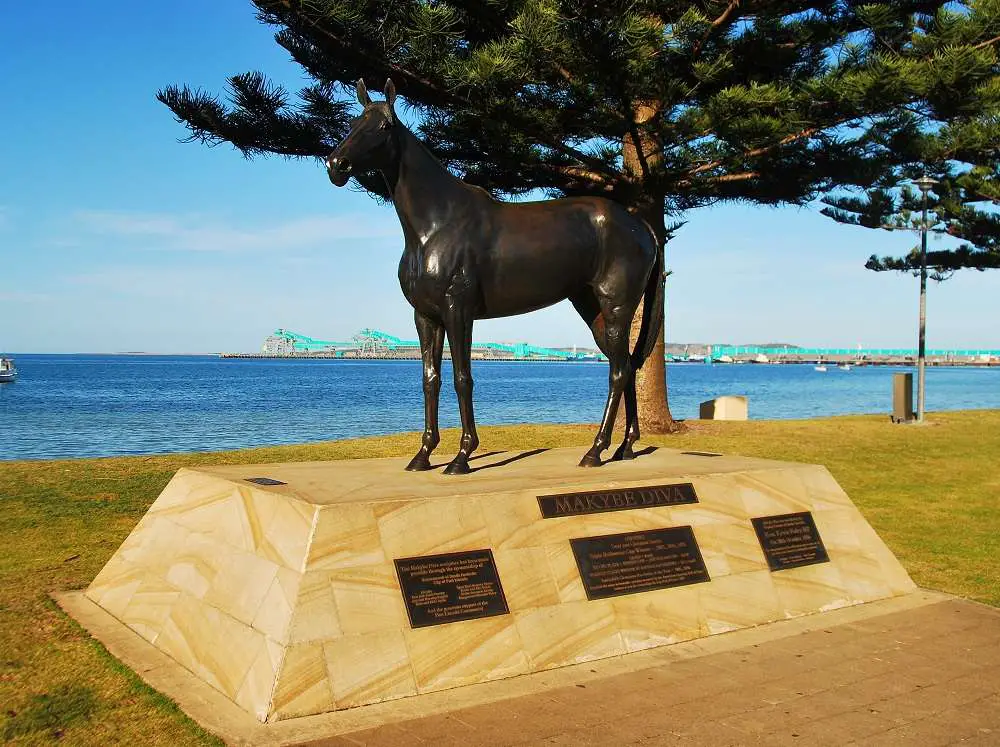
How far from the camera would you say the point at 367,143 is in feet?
17.9

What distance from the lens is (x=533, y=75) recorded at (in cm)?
1164

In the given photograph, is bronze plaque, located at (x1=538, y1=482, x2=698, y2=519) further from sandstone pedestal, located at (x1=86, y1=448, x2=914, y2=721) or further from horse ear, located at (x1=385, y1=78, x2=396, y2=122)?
horse ear, located at (x1=385, y1=78, x2=396, y2=122)

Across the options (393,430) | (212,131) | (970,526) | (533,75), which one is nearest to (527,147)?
(533,75)

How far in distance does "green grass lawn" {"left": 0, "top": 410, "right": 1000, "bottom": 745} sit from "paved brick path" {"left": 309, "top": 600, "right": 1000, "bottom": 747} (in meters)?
1.22

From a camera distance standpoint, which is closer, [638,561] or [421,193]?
[638,561]

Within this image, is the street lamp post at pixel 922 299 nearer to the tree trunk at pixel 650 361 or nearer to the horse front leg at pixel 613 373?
the tree trunk at pixel 650 361

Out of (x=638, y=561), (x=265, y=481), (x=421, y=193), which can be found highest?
(x=421, y=193)

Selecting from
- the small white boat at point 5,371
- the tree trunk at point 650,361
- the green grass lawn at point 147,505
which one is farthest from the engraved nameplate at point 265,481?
the small white boat at point 5,371

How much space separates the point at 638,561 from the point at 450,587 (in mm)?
1278

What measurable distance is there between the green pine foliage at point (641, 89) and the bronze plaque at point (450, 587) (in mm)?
7105

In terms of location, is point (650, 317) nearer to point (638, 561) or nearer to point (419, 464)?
point (419, 464)

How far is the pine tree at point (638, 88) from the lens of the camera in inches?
436

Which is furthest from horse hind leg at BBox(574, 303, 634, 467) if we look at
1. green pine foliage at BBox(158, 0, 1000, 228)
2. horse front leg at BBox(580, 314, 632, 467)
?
green pine foliage at BBox(158, 0, 1000, 228)

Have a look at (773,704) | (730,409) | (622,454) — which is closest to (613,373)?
(622,454)
